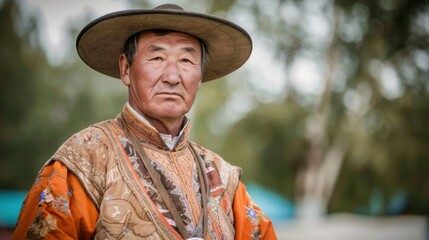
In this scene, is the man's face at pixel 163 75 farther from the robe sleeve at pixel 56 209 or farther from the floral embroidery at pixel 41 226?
the floral embroidery at pixel 41 226

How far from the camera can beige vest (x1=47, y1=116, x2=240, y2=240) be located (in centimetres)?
228

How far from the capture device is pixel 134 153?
8.30 ft

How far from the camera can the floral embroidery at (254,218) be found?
9.13ft

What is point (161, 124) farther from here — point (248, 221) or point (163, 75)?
point (248, 221)

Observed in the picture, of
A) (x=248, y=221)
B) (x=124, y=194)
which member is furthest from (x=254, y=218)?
(x=124, y=194)

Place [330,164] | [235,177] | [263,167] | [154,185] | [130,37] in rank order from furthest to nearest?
[263,167], [330,164], [235,177], [130,37], [154,185]

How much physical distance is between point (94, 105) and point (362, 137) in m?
11.1

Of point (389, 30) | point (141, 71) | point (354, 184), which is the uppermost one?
point (389, 30)

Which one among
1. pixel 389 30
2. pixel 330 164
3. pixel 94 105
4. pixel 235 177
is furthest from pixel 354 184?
pixel 235 177

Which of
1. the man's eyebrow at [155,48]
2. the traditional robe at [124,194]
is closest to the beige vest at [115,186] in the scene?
the traditional robe at [124,194]

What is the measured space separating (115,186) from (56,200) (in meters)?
0.29

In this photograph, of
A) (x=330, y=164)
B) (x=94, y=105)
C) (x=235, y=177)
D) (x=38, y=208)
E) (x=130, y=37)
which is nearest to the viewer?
(x=38, y=208)

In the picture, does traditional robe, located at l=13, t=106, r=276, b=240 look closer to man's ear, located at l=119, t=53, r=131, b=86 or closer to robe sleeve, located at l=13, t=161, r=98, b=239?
robe sleeve, located at l=13, t=161, r=98, b=239

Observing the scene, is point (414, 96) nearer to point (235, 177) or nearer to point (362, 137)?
point (362, 137)
